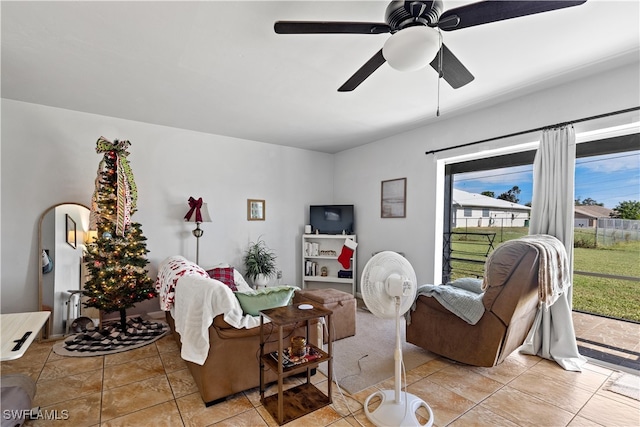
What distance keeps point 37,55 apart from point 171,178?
6.07ft

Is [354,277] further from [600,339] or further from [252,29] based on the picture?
[252,29]

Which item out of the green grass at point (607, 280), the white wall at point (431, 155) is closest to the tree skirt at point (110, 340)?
the white wall at point (431, 155)

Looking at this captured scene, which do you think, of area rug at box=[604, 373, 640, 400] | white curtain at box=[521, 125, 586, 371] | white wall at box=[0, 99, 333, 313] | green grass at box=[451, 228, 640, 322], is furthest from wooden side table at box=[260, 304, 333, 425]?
green grass at box=[451, 228, 640, 322]

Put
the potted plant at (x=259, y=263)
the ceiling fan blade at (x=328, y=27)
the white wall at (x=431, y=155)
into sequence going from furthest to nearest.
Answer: the potted plant at (x=259, y=263)
the white wall at (x=431, y=155)
the ceiling fan blade at (x=328, y=27)

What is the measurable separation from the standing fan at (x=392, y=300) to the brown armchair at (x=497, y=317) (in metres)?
0.70

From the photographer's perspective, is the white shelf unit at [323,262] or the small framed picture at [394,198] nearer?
the small framed picture at [394,198]

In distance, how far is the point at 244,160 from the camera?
4566 millimetres

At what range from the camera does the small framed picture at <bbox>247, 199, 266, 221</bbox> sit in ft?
15.1

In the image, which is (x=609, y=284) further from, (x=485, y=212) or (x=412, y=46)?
(x=412, y=46)

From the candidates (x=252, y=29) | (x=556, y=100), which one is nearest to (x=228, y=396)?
(x=252, y=29)

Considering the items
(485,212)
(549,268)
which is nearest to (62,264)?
(549,268)

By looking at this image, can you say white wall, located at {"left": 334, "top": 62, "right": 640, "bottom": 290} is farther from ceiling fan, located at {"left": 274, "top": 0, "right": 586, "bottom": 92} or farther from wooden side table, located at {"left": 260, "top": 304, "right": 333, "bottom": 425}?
wooden side table, located at {"left": 260, "top": 304, "right": 333, "bottom": 425}

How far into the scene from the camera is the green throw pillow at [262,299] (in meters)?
2.12

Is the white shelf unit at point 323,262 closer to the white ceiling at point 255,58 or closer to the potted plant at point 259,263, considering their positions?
the potted plant at point 259,263
